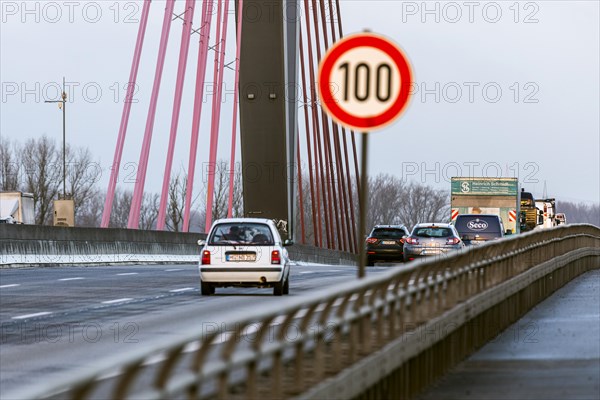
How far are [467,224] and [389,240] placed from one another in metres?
2.57

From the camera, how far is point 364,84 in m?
10.2

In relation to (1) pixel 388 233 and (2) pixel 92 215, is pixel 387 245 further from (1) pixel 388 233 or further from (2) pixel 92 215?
(2) pixel 92 215

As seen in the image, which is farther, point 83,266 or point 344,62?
point 83,266

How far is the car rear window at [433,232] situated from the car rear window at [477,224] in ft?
16.1

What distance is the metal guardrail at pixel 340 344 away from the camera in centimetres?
605

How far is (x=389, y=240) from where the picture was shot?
5038cm

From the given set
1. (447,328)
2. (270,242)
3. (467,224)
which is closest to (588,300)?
(270,242)

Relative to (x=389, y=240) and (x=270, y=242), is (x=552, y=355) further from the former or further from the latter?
(x=389, y=240)

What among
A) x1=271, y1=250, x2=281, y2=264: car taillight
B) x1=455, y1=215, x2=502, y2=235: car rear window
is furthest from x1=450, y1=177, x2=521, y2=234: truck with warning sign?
x1=271, y1=250, x2=281, y2=264: car taillight

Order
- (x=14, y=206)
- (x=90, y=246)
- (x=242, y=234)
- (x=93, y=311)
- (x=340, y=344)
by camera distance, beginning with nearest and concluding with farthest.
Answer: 1. (x=340, y=344)
2. (x=93, y=311)
3. (x=242, y=234)
4. (x=90, y=246)
5. (x=14, y=206)

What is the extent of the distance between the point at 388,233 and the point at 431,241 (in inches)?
288

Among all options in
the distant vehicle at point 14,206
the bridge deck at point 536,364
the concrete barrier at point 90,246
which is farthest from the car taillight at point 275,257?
the distant vehicle at point 14,206

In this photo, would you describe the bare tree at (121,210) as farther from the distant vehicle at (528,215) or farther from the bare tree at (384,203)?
the distant vehicle at (528,215)

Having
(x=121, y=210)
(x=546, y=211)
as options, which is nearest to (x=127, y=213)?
(x=121, y=210)
